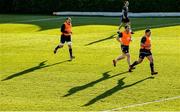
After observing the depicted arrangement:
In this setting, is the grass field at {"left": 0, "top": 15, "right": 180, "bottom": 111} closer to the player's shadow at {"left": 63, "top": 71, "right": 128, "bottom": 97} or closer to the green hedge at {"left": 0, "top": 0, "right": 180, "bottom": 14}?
the player's shadow at {"left": 63, "top": 71, "right": 128, "bottom": 97}

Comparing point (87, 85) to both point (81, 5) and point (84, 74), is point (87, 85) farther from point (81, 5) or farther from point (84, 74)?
point (81, 5)

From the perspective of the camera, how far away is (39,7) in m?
46.8

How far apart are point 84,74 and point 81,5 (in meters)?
26.5

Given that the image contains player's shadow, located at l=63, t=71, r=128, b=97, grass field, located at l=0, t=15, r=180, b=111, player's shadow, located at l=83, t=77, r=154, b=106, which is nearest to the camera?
grass field, located at l=0, t=15, r=180, b=111

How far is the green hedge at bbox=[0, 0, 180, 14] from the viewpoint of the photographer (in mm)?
41000

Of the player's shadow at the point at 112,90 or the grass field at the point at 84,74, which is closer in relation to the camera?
the grass field at the point at 84,74

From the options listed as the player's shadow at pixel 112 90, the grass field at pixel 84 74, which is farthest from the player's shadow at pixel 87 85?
the player's shadow at pixel 112 90

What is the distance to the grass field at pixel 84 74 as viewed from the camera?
14742 mm

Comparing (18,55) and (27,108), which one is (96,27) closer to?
(18,55)

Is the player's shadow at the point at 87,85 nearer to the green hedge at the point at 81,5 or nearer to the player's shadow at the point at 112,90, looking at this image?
the player's shadow at the point at 112,90

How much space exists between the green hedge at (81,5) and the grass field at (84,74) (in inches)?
376

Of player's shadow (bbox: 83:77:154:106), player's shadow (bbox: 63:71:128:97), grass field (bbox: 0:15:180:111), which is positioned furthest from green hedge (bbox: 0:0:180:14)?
player's shadow (bbox: 83:77:154:106)

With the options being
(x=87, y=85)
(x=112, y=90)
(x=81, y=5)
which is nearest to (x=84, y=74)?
(x=87, y=85)

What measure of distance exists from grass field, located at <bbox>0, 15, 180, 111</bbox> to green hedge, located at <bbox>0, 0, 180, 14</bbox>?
955cm
